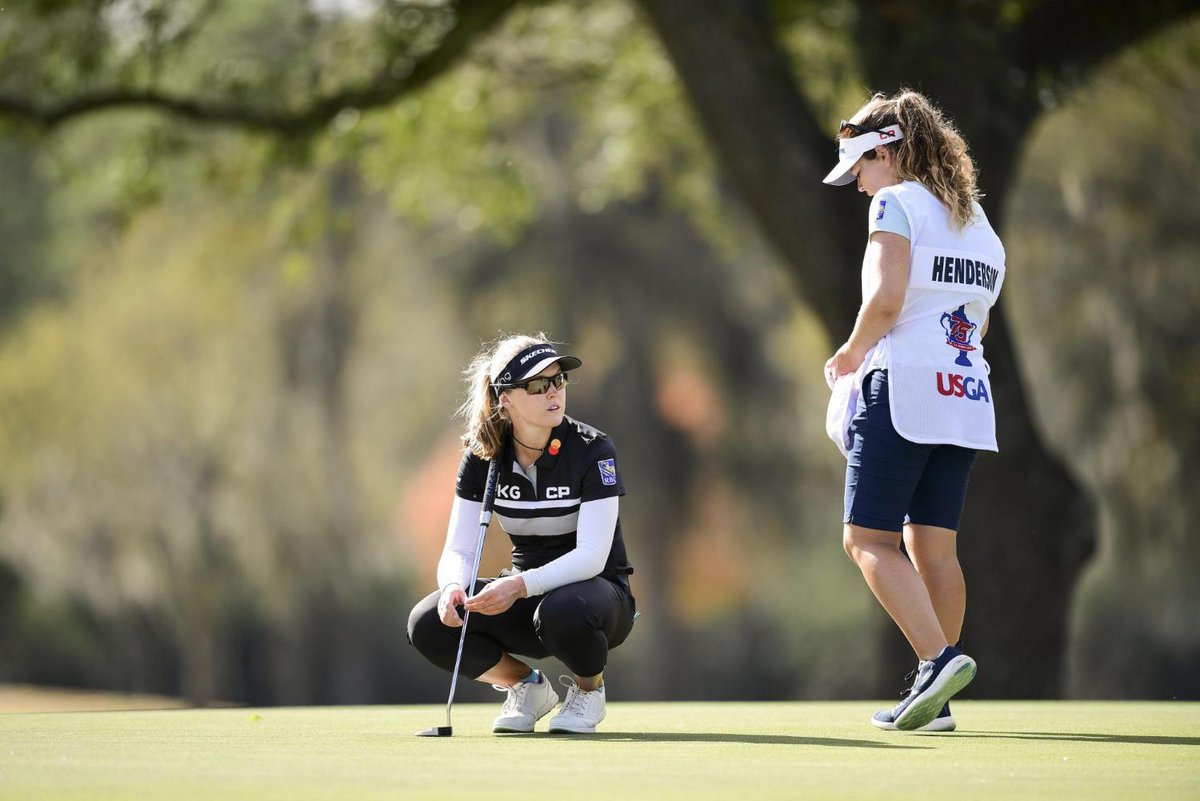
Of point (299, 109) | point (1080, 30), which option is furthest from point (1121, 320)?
point (299, 109)

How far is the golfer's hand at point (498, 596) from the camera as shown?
17.3 ft

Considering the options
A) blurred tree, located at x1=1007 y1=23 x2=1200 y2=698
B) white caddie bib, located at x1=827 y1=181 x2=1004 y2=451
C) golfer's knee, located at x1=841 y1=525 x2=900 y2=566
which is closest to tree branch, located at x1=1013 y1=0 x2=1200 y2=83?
blurred tree, located at x1=1007 y1=23 x2=1200 y2=698

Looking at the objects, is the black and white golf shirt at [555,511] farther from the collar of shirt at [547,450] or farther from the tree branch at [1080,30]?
the tree branch at [1080,30]

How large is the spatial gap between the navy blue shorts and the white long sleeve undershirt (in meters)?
0.72

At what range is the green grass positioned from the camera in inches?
152

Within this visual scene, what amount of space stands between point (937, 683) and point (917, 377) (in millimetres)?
872

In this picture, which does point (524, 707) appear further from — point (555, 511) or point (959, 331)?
point (959, 331)

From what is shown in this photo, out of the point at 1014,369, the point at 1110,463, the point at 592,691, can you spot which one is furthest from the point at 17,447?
the point at 592,691

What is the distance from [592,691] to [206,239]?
15.3 m

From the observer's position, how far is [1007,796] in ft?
12.4

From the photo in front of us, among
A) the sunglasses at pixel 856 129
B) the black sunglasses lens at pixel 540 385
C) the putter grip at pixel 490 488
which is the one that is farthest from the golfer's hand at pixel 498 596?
the sunglasses at pixel 856 129

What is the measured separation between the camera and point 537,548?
18.6 ft

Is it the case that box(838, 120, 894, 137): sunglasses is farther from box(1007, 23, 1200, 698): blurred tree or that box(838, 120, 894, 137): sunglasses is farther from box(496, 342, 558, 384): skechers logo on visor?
box(1007, 23, 1200, 698): blurred tree

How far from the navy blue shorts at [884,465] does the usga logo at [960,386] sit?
0.52 ft
